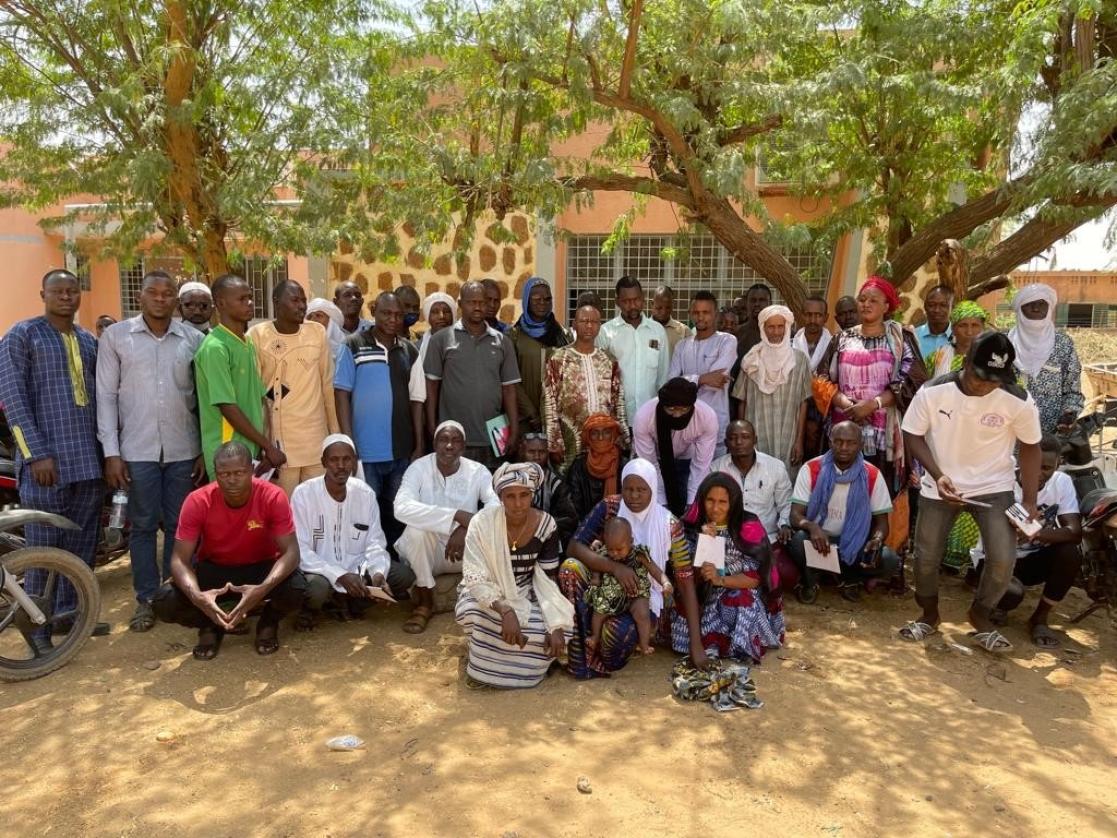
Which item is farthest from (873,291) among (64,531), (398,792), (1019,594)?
(64,531)

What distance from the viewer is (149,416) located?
431 centimetres

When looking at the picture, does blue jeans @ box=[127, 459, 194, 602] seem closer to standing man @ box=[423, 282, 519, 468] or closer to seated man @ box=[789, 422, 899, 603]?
standing man @ box=[423, 282, 519, 468]

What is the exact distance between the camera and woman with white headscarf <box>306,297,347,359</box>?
541 cm

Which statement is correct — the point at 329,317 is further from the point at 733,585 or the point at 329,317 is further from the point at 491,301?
the point at 733,585

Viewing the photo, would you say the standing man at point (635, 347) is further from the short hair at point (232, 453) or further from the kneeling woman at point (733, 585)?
the short hair at point (232, 453)

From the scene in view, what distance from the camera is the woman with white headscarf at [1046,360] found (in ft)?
16.3

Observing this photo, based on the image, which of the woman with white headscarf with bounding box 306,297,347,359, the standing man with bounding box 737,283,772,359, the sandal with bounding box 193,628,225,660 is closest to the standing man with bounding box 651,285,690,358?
the standing man with bounding box 737,283,772,359

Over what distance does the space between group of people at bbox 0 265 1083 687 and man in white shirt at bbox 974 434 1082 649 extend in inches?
0.7

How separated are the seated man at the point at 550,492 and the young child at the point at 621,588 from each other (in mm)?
544

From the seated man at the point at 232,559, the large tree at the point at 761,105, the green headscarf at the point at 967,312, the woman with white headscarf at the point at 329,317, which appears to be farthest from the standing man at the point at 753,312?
the seated man at the point at 232,559

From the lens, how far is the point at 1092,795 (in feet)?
9.88

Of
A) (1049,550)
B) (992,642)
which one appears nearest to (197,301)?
(992,642)

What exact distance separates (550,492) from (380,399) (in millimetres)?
1134

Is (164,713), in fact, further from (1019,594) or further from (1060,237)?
(1060,237)
